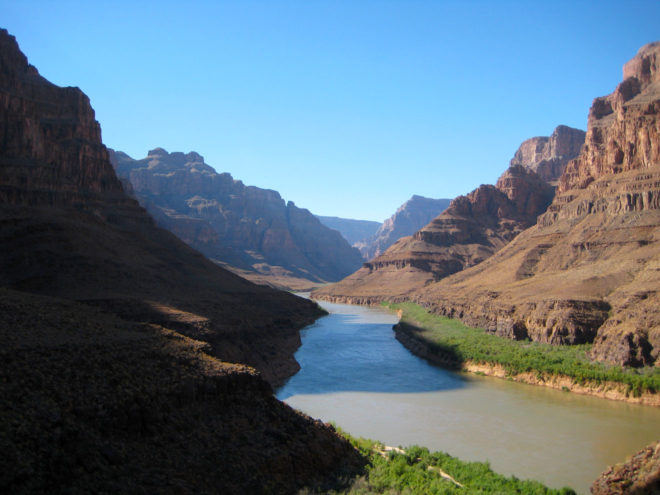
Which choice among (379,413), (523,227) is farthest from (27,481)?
(523,227)

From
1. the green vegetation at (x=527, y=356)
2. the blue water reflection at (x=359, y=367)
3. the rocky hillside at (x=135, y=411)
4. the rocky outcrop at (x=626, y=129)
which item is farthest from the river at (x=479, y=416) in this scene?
the rocky outcrop at (x=626, y=129)

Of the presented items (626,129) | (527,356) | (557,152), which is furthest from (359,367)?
(557,152)

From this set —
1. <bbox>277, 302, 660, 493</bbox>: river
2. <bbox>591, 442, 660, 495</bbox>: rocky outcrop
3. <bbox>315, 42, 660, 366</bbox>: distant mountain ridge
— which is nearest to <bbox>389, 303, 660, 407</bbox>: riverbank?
<bbox>277, 302, 660, 493</bbox>: river

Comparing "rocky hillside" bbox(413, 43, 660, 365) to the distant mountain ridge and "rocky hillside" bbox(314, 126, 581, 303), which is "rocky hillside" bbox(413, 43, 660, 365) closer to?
the distant mountain ridge

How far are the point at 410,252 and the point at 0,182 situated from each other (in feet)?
318

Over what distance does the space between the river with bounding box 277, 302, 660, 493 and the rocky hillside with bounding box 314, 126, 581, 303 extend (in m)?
78.6

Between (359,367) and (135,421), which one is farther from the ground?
(135,421)

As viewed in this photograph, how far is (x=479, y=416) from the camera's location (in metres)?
32.1

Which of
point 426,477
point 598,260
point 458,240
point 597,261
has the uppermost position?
point 458,240

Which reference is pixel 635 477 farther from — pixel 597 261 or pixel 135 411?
pixel 597 261

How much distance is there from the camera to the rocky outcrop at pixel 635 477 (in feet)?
57.5

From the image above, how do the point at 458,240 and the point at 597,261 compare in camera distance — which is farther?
the point at 458,240

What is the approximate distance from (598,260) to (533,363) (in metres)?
28.9

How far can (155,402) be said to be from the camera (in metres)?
16.7
